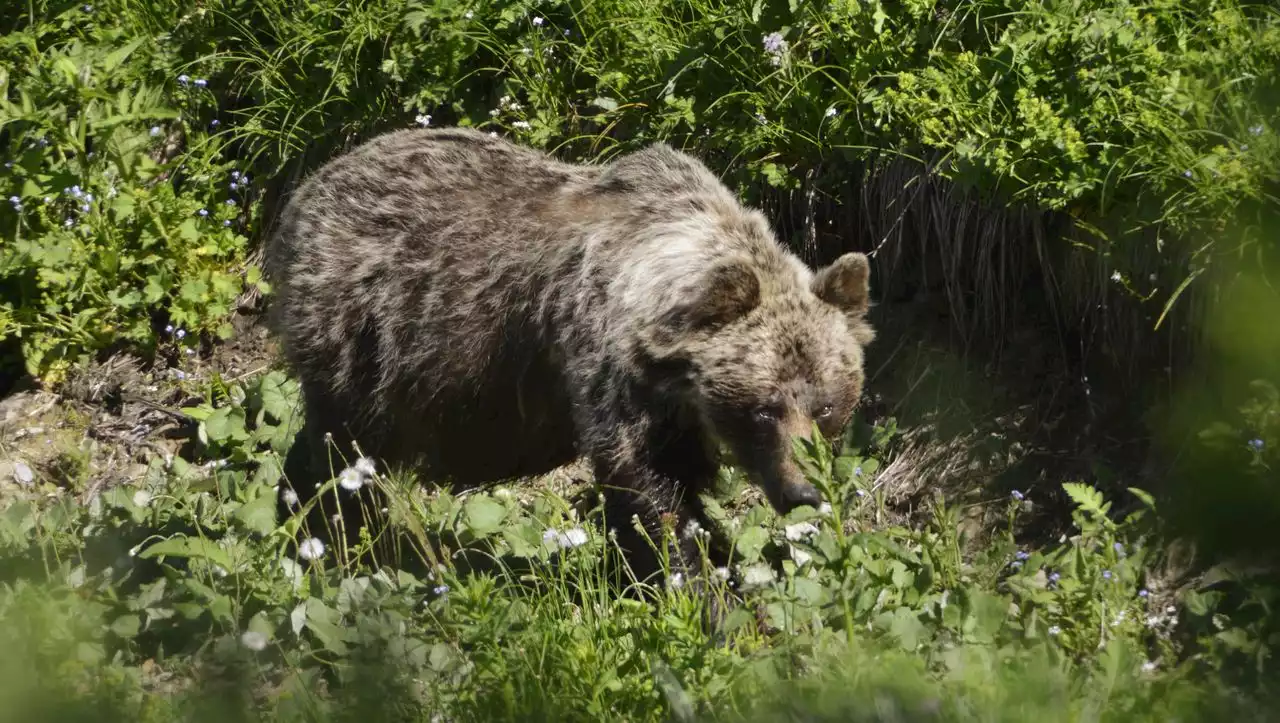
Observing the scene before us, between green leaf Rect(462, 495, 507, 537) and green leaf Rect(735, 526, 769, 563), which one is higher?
green leaf Rect(735, 526, 769, 563)

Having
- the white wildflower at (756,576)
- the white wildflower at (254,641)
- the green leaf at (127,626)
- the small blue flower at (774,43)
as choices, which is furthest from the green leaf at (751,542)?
the small blue flower at (774,43)

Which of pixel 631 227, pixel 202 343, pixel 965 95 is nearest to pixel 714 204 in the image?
pixel 631 227

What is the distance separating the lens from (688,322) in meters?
4.86

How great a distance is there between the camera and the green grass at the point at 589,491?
3266mm

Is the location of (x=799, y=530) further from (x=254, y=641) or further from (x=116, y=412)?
(x=116, y=412)

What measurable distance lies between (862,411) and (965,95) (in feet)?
4.90

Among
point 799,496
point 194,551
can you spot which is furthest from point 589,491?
point 194,551

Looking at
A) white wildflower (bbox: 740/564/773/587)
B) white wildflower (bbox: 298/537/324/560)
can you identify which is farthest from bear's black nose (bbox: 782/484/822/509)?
white wildflower (bbox: 298/537/324/560)

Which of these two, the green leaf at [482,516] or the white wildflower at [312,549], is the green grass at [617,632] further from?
the green leaf at [482,516]

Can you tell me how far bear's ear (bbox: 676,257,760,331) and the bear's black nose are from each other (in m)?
0.64

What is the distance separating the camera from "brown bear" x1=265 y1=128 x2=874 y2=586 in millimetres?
4867

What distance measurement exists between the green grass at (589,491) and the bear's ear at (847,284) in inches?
21.6

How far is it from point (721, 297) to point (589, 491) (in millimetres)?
1768

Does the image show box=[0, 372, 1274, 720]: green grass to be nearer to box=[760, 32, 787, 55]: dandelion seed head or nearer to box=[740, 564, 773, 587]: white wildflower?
box=[740, 564, 773, 587]: white wildflower
